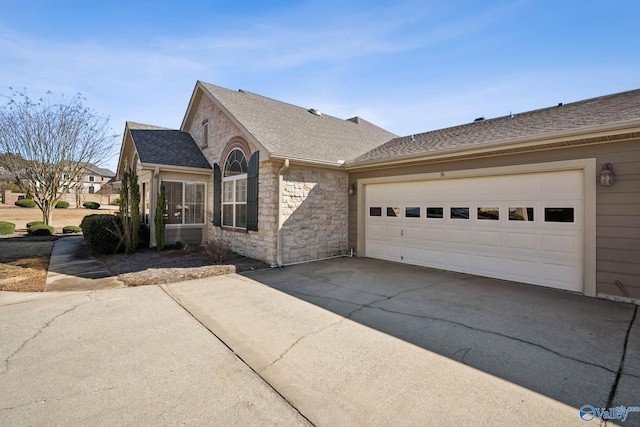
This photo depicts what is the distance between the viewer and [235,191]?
1012 cm

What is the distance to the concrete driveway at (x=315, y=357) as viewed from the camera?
8.52 feet

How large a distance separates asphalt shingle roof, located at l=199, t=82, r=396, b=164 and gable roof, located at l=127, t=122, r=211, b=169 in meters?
2.59

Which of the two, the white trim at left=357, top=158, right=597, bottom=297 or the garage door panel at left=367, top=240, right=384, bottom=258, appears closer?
the white trim at left=357, top=158, right=597, bottom=297

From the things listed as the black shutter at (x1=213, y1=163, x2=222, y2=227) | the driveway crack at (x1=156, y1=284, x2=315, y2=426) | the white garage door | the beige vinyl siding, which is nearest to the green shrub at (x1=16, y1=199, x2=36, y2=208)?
the black shutter at (x1=213, y1=163, x2=222, y2=227)

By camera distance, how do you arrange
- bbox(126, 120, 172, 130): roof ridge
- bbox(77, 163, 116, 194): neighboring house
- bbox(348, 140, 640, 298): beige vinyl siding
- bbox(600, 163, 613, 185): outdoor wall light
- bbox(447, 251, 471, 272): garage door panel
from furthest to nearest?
1. bbox(77, 163, 116, 194): neighboring house
2. bbox(126, 120, 172, 130): roof ridge
3. bbox(447, 251, 471, 272): garage door panel
4. bbox(600, 163, 613, 185): outdoor wall light
5. bbox(348, 140, 640, 298): beige vinyl siding

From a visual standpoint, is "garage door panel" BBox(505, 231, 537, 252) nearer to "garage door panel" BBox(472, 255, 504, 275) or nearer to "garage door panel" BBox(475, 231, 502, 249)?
"garage door panel" BBox(475, 231, 502, 249)

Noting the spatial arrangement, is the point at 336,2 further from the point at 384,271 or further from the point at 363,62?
the point at 384,271

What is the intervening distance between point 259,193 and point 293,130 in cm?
293

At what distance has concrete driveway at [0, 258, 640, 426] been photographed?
2.60 m

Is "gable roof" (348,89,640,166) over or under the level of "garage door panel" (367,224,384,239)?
over

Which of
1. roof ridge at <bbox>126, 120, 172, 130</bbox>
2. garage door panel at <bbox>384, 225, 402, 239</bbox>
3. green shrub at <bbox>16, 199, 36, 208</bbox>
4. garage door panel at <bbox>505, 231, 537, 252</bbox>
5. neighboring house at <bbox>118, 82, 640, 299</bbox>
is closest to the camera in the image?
neighboring house at <bbox>118, 82, 640, 299</bbox>

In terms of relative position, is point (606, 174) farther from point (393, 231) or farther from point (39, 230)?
point (39, 230)

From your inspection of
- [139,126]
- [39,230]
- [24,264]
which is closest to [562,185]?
[24,264]

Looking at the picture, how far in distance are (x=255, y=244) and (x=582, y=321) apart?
7.46 meters
